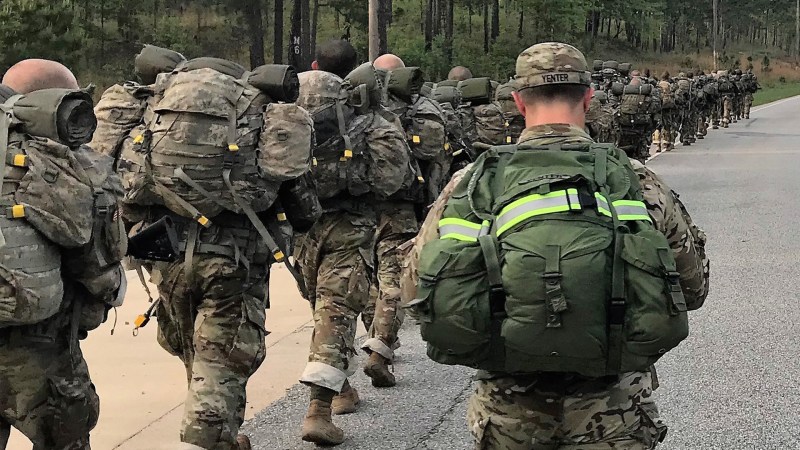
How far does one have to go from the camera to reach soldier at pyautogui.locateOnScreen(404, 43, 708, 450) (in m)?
2.79

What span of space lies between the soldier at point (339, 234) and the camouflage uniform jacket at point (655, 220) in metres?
2.23

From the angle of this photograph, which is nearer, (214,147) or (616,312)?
(616,312)

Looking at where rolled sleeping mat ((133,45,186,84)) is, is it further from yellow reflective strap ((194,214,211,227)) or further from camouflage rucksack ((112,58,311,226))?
yellow reflective strap ((194,214,211,227))

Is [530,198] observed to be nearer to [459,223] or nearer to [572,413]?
[459,223]

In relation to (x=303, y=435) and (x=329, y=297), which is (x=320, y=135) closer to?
(x=329, y=297)

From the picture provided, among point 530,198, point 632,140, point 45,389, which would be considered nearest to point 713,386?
point 530,198

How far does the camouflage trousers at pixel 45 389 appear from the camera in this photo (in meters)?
3.44

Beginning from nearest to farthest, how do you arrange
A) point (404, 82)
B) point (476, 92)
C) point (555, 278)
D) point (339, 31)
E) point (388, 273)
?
1. point (555, 278)
2. point (404, 82)
3. point (388, 273)
4. point (476, 92)
5. point (339, 31)

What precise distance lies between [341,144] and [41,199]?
6.98 feet

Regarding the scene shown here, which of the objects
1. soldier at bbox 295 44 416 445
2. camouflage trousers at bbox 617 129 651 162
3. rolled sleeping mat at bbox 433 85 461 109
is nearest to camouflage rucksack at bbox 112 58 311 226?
soldier at bbox 295 44 416 445

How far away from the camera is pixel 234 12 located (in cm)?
4319

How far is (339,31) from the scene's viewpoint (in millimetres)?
48531

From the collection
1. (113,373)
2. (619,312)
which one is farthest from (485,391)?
(113,373)

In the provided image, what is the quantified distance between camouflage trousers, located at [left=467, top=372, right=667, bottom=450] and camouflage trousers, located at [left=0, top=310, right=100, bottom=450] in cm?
157
